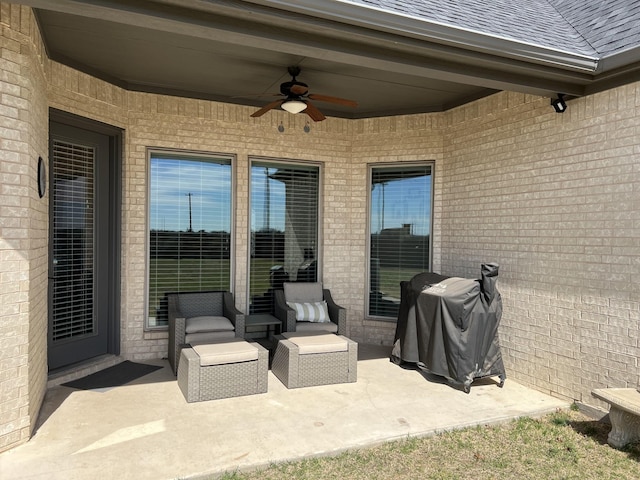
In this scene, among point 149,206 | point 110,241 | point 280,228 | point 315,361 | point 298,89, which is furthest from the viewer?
point 280,228

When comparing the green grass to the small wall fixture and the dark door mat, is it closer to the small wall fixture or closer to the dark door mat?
the dark door mat

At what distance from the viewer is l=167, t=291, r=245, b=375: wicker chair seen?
489 cm

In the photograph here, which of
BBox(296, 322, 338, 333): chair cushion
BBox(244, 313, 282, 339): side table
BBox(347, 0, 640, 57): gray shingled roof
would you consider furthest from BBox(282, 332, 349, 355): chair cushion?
BBox(347, 0, 640, 57): gray shingled roof

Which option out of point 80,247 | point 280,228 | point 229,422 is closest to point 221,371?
point 229,422

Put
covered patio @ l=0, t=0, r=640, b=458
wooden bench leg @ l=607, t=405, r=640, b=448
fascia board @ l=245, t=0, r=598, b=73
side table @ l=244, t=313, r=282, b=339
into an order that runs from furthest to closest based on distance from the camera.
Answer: side table @ l=244, t=313, r=282, b=339 → wooden bench leg @ l=607, t=405, r=640, b=448 → covered patio @ l=0, t=0, r=640, b=458 → fascia board @ l=245, t=0, r=598, b=73

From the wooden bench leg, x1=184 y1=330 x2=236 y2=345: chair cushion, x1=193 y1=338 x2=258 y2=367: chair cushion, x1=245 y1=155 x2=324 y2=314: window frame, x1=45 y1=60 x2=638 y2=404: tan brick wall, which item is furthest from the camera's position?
x1=245 y1=155 x2=324 y2=314: window frame

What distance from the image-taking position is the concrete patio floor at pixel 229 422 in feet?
10.0

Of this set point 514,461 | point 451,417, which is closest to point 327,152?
point 451,417

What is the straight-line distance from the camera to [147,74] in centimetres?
508

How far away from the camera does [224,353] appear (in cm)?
421

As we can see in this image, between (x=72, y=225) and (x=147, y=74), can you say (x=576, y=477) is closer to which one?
(x=72, y=225)

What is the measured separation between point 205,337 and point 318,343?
4.02 feet

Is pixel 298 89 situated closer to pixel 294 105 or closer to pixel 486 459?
pixel 294 105

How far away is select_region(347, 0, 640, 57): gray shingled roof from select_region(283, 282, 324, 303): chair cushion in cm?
360
